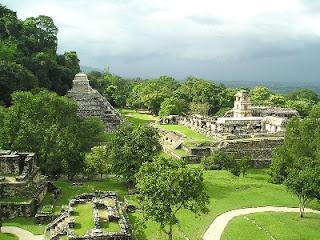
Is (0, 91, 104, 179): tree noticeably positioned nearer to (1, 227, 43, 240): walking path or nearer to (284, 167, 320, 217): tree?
(1, 227, 43, 240): walking path

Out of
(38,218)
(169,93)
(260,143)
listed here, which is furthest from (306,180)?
(169,93)

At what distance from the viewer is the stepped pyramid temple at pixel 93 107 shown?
267 feet

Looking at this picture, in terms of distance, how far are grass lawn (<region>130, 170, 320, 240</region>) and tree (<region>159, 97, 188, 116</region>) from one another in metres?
51.5

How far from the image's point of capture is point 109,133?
7600 cm

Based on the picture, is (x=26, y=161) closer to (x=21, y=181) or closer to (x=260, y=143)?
(x=21, y=181)

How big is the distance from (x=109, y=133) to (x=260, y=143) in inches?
936

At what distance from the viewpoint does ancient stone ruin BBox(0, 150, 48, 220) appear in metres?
37.7

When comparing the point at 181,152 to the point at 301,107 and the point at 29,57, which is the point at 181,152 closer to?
the point at 29,57

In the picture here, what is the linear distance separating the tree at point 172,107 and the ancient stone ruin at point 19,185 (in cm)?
6564

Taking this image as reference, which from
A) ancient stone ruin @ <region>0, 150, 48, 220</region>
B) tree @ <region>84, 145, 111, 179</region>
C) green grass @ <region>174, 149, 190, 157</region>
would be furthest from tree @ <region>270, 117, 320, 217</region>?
ancient stone ruin @ <region>0, 150, 48, 220</region>

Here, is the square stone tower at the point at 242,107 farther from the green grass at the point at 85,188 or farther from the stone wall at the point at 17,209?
the stone wall at the point at 17,209

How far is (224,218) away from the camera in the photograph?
37.1m

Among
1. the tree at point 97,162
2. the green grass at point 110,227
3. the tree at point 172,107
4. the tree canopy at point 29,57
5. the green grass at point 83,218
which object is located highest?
the tree canopy at point 29,57

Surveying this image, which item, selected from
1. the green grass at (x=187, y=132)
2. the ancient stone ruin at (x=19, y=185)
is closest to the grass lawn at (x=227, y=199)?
the ancient stone ruin at (x=19, y=185)
